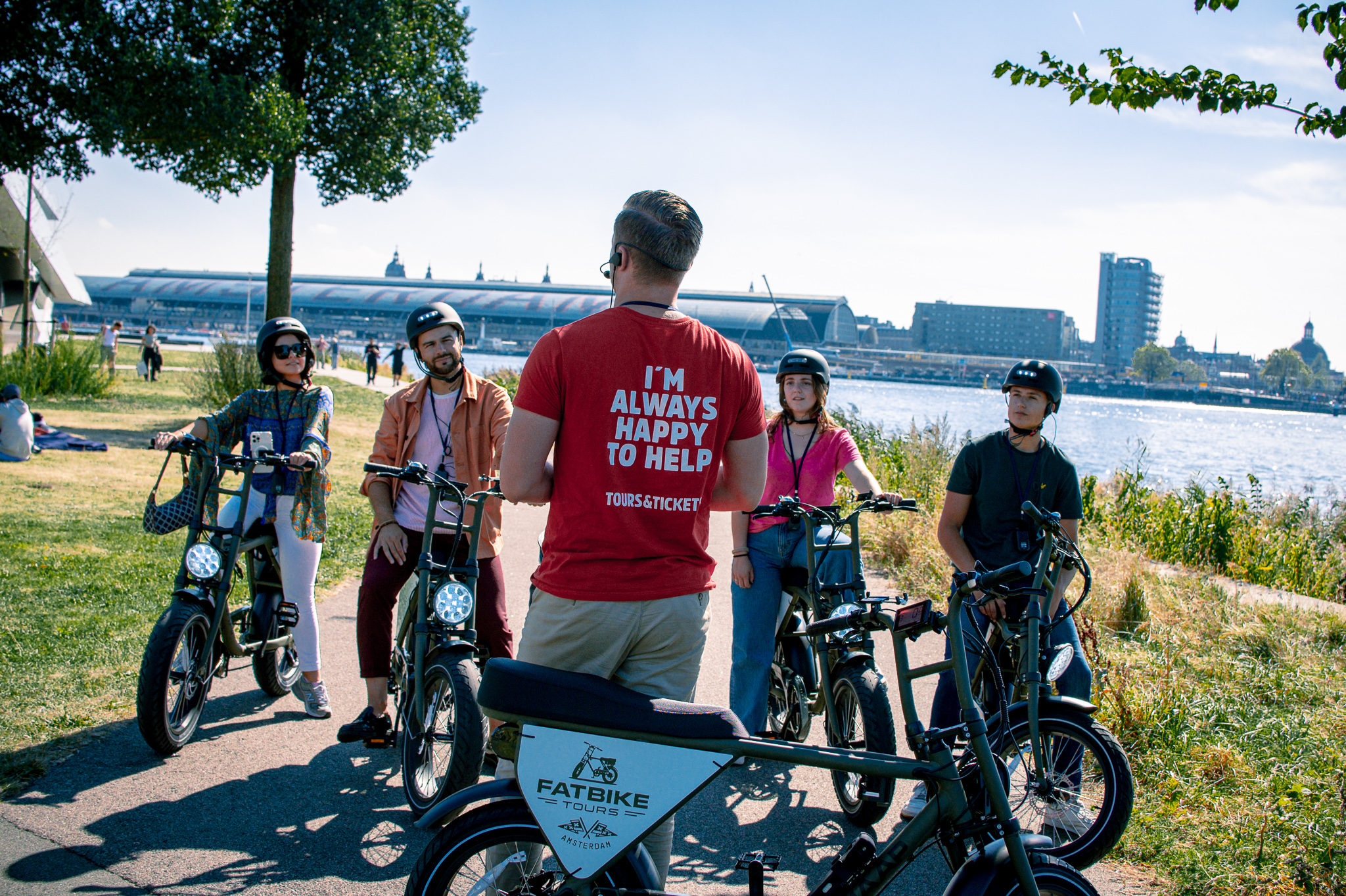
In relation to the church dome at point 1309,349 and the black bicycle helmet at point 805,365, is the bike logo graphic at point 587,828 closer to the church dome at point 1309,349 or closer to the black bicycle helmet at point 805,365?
the black bicycle helmet at point 805,365

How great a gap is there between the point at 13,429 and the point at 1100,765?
44.6 ft

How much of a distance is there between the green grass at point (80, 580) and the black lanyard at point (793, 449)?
3.46m

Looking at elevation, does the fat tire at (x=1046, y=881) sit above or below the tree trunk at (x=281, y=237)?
below

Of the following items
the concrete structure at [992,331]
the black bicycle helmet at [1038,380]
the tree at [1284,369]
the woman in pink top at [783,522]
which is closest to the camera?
the black bicycle helmet at [1038,380]

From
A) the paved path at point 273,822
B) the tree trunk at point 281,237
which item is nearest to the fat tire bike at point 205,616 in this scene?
the paved path at point 273,822

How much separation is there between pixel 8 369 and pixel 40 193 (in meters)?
7.94

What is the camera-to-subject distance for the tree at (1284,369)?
11288 cm

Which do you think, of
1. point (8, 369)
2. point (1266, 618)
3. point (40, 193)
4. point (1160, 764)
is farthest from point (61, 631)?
point (40, 193)

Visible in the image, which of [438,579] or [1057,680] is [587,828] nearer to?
[438,579]

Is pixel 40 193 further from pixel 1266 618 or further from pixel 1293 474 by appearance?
pixel 1293 474

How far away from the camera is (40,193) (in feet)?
78.0

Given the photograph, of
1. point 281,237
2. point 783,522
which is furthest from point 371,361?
point 783,522

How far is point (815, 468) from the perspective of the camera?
4805 mm

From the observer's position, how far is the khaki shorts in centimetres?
239
